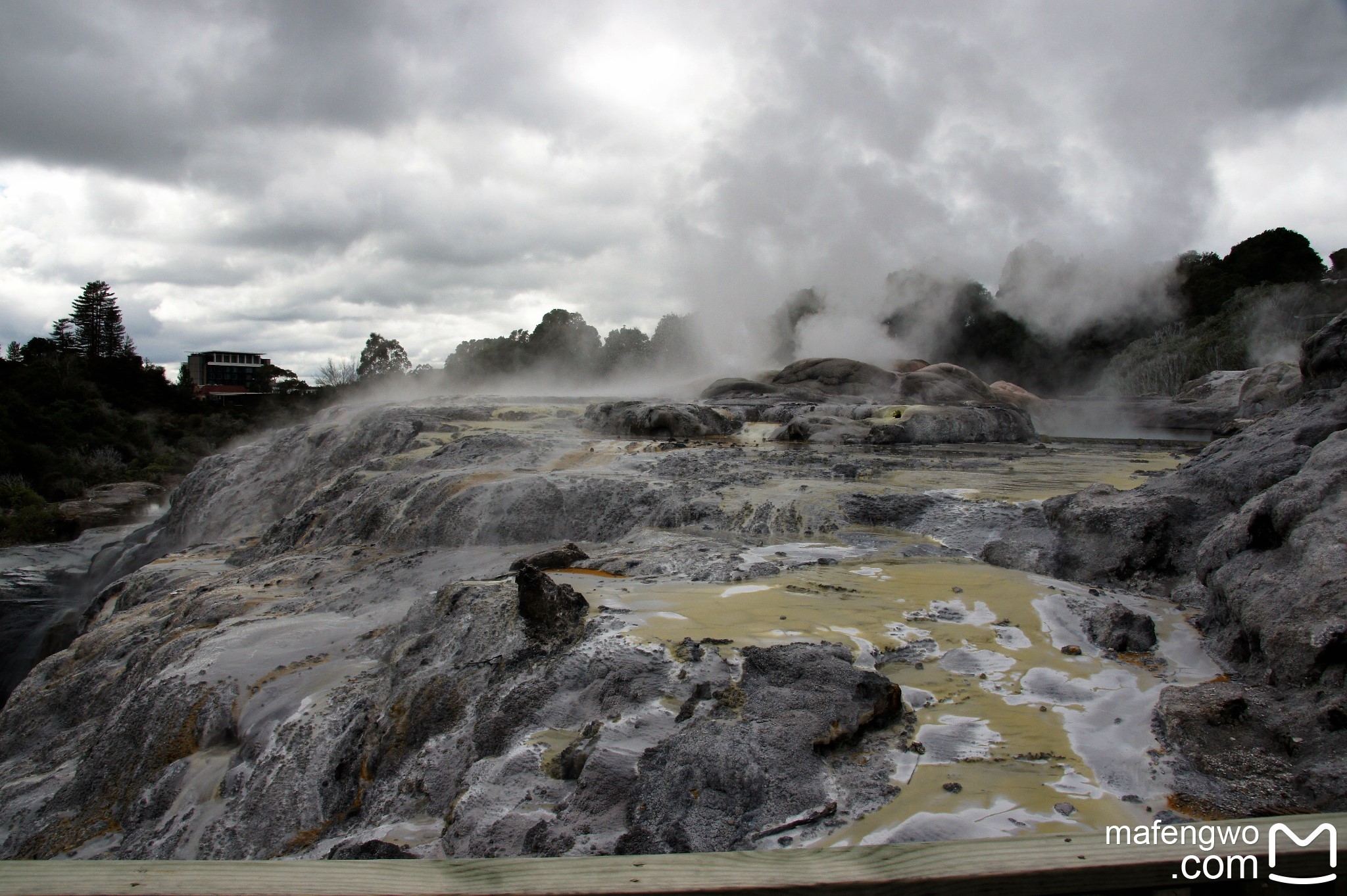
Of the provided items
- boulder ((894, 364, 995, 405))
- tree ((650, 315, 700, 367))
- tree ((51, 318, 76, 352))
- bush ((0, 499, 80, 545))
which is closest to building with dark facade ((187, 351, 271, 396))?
tree ((51, 318, 76, 352))

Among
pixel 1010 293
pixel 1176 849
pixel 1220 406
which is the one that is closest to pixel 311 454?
pixel 1176 849

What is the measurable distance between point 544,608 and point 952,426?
1320 cm

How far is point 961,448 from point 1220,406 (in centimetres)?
1221

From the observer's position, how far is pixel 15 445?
1101 inches

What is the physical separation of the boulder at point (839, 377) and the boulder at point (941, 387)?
568mm

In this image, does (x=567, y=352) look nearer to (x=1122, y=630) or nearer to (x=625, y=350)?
(x=625, y=350)

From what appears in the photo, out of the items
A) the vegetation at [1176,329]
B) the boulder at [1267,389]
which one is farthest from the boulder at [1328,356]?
the vegetation at [1176,329]

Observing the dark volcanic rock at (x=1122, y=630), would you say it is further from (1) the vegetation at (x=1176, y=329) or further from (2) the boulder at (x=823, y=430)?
(1) the vegetation at (x=1176, y=329)

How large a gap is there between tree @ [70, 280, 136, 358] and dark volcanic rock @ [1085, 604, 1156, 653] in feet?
198

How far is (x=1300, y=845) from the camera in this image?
1.24m

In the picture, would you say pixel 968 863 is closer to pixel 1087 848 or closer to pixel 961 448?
pixel 1087 848

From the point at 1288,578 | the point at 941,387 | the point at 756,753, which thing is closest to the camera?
the point at 756,753

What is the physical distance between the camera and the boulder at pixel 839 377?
2242 cm

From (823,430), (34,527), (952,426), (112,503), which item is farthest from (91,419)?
(952,426)
